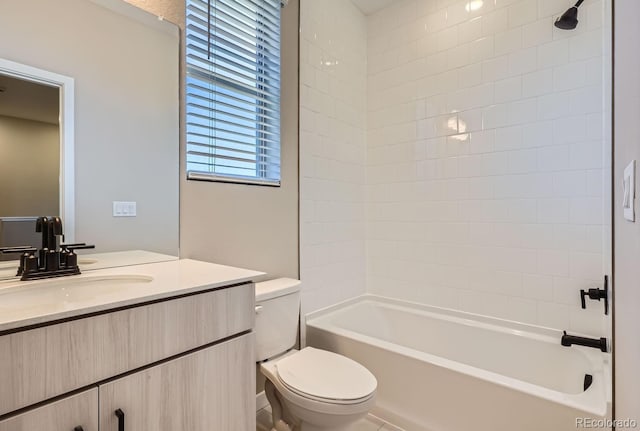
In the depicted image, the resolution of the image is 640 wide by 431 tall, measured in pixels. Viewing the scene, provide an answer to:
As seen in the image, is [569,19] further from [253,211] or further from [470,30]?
[253,211]

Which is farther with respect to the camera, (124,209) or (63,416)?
(124,209)

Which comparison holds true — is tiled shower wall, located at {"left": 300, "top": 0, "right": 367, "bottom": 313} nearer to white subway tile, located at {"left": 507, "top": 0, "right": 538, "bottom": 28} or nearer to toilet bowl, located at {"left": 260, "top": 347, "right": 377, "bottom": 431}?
toilet bowl, located at {"left": 260, "top": 347, "right": 377, "bottom": 431}

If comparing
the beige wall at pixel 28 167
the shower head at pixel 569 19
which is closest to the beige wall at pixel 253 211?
the beige wall at pixel 28 167

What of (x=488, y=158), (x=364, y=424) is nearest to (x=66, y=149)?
(x=364, y=424)

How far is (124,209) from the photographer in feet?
4.64

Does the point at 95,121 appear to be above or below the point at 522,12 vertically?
below

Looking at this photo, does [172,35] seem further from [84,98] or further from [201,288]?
[201,288]

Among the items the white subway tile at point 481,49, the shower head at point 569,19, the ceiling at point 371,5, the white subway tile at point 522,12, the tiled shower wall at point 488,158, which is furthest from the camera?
the ceiling at point 371,5

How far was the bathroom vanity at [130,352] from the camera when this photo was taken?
71cm

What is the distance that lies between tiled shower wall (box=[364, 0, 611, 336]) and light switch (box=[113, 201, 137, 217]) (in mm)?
1740

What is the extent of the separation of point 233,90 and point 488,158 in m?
1.63

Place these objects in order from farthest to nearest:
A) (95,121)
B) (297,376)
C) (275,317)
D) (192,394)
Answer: (275,317) < (297,376) < (95,121) < (192,394)

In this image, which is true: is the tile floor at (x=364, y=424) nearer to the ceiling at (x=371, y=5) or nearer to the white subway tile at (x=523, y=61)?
the white subway tile at (x=523, y=61)

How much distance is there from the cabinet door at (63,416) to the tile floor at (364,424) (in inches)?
47.1
